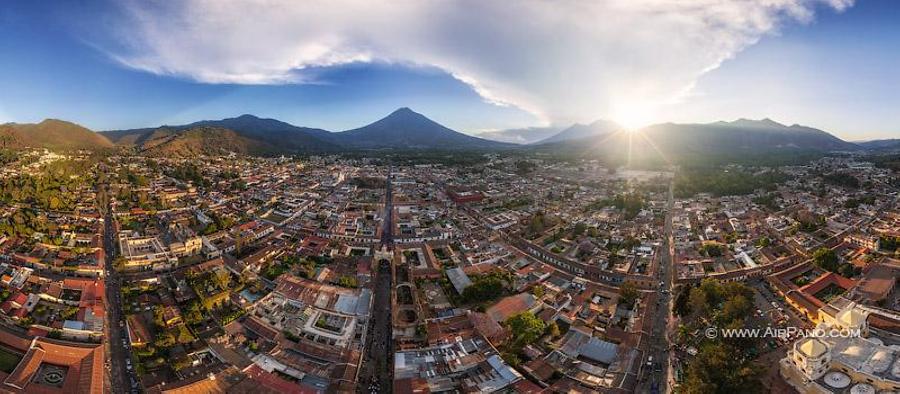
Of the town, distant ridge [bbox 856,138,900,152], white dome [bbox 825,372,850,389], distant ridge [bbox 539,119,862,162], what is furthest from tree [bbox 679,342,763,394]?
distant ridge [bbox 856,138,900,152]

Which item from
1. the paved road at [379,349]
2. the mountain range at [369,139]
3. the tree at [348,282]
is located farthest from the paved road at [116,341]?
the mountain range at [369,139]

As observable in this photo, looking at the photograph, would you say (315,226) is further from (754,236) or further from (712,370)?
(754,236)

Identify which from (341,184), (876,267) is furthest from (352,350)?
(341,184)

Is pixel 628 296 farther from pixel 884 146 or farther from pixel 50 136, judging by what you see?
pixel 884 146

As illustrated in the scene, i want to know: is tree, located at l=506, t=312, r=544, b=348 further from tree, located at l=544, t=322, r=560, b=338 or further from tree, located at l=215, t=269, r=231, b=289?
tree, located at l=215, t=269, r=231, b=289

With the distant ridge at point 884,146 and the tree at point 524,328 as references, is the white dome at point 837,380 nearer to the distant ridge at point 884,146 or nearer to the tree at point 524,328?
the tree at point 524,328

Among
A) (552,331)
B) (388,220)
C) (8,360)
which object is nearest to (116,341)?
(8,360)
